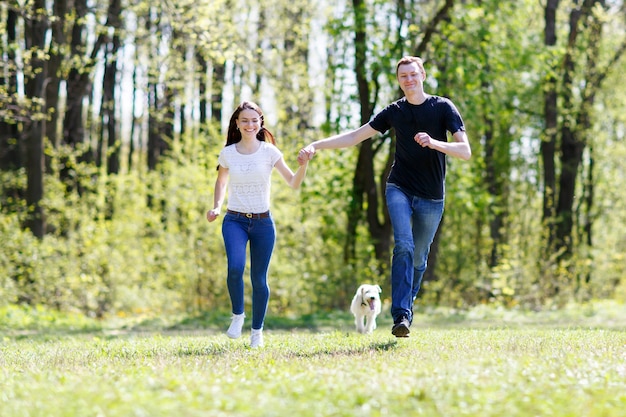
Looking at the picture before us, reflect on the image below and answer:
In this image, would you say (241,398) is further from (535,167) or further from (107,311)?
(535,167)

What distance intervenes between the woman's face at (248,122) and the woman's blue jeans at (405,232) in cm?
142

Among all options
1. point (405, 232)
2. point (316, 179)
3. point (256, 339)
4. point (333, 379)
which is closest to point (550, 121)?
point (316, 179)

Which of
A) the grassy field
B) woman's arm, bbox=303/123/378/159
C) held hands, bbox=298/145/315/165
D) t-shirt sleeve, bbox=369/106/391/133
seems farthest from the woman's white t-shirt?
the grassy field

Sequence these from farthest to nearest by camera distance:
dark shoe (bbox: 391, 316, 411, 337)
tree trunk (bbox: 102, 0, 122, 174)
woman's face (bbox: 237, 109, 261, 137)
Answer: tree trunk (bbox: 102, 0, 122, 174) → woman's face (bbox: 237, 109, 261, 137) → dark shoe (bbox: 391, 316, 411, 337)

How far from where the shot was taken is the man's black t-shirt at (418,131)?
8.55 meters

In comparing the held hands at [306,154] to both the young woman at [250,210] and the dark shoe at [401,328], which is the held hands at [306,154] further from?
the dark shoe at [401,328]

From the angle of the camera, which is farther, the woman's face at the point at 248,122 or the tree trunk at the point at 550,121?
the tree trunk at the point at 550,121

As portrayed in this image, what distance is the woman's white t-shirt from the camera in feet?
28.2

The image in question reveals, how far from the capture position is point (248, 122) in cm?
873

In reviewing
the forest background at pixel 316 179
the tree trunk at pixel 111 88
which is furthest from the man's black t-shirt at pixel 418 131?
the tree trunk at pixel 111 88

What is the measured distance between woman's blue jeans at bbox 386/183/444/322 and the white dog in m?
1.48

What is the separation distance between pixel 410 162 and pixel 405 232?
0.68m

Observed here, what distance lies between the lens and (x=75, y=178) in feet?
78.6

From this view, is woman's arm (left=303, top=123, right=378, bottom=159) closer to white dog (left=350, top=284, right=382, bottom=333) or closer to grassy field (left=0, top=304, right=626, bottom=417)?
grassy field (left=0, top=304, right=626, bottom=417)
